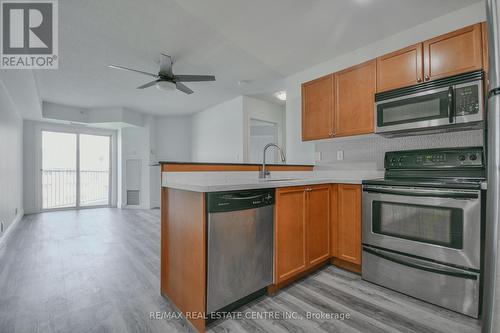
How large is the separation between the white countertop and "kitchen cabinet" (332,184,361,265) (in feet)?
0.37

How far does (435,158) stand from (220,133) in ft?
14.6

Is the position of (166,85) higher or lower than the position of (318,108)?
higher

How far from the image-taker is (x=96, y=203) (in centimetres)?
666

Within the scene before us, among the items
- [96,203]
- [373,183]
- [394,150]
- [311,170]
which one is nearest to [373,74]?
[394,150]

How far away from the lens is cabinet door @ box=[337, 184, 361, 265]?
227 cm

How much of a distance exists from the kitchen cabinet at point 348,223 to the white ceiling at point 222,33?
1752mm

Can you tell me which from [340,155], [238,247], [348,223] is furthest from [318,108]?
[238,247]

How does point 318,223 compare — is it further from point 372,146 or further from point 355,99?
point 355,99

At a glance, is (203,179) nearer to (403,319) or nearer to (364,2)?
(403,319)

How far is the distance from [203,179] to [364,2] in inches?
87.0

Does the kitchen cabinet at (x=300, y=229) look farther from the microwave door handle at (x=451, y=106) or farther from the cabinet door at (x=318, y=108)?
the microwave door handle at (x=451, y=106)

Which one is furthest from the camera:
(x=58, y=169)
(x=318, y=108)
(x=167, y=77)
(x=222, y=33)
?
(x=58, y=169)

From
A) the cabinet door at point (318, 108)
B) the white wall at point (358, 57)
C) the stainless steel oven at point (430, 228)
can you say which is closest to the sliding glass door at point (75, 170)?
the white wall at point (358, 57)

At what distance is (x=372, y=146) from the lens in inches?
108
